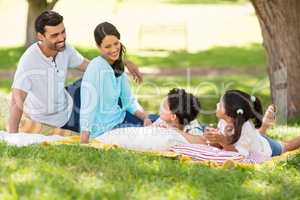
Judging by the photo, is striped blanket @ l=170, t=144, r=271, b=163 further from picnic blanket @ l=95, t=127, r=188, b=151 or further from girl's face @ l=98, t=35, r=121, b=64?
girl's face @ l=98, t=35, r=121, b=64

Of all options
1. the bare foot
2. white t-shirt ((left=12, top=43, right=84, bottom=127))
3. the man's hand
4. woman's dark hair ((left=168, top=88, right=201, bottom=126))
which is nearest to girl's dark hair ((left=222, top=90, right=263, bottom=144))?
woman's dark hair ((left=168, top=88, right=201, bottom=126))

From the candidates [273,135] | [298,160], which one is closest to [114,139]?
[298,160]

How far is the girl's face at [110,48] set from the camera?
680cm

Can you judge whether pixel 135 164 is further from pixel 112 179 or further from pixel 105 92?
pixel 105 92

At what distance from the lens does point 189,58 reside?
16141mm

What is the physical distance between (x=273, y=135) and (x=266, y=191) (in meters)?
2.73

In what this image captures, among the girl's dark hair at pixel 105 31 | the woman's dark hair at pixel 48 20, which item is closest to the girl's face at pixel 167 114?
the girl's dark hair at pixel 105 31

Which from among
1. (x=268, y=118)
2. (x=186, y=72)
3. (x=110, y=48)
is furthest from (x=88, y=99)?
(x=186, y=72)

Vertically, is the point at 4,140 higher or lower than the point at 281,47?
lower

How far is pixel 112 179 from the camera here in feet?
17.3

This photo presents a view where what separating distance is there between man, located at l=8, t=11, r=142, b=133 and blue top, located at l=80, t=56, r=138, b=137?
243mm

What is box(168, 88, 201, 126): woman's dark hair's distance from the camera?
6.75m

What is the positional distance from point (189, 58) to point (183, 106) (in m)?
9.38

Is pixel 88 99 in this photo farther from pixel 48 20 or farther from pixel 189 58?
pixel 189 58
